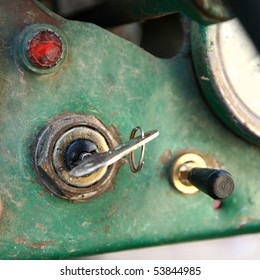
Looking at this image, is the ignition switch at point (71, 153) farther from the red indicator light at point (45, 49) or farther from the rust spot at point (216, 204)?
the rust spot at point (216, 204)

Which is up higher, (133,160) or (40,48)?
(40,48)

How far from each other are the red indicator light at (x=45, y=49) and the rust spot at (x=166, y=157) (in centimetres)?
23

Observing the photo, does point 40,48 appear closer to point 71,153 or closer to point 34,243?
point 71,153

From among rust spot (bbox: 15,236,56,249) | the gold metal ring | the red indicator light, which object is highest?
the red indicator light

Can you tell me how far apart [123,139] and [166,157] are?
0.27 ft

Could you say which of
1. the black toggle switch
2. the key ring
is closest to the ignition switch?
the key ring

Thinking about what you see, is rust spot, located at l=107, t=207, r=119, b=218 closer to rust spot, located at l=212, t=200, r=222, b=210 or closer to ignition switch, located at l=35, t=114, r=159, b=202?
ignition switch, located at l=35, t=114, r=159, b=202

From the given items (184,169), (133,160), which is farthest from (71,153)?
(184,169)

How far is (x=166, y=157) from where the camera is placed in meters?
0.96

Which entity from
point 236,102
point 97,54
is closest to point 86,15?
point 97,54

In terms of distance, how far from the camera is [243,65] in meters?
0.93

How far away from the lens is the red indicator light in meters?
0.84

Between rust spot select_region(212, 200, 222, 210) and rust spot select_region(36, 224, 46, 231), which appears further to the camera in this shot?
rust spot select_region(212, 200, 222, 210)

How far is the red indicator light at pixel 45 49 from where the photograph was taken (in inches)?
33.0
